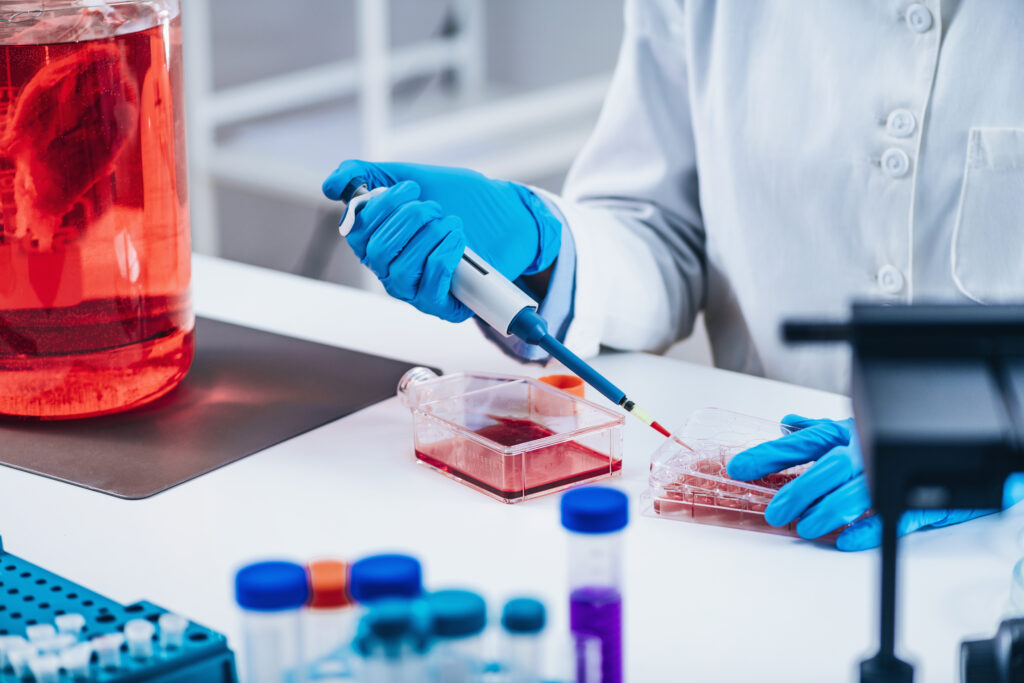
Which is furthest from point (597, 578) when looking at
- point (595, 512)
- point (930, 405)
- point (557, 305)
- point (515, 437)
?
point (557, 305)

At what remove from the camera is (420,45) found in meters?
2.92

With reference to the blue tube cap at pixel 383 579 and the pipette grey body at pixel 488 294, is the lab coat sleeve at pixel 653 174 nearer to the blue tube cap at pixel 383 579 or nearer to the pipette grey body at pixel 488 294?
the pipette grey body at pixel 488 294

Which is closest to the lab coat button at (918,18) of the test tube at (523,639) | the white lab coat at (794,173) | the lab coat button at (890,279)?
the white lab coat at (794,173)

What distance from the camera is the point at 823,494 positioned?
635 mm

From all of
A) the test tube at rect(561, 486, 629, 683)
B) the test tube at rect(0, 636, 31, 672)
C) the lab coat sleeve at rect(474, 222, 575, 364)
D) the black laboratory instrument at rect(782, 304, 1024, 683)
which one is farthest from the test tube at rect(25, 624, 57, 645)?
the lab coat sleeve at rect(474, 222, 575, 364)

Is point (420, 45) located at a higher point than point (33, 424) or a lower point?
higher

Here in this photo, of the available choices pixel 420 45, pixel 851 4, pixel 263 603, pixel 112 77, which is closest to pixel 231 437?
pixel 112 77

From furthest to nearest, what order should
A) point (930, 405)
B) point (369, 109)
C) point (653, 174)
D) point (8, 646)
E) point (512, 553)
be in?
point (369, 109) → point (653, 174) → point (512, 553) → point (8, 646) → point (930, 405)

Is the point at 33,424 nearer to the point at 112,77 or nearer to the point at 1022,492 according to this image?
the point at 112,77

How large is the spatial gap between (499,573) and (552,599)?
0.04 m

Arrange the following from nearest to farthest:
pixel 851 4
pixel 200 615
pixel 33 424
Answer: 1. pixel 200 615
2. pixel 33 424
3. pixel 851 4

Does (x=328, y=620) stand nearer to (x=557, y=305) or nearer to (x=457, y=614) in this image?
(x=457, y=614)

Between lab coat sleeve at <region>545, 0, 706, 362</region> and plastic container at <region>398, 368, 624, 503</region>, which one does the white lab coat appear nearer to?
lab coat sleeve at <region>545, 0, 706, 362</region>

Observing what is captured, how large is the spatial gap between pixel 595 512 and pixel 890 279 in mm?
666
